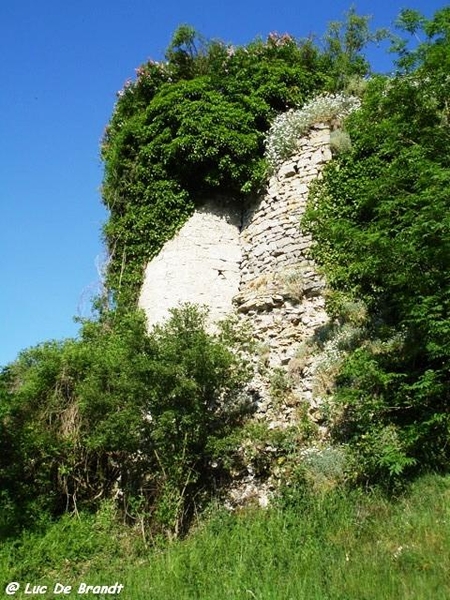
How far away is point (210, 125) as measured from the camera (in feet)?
43.6

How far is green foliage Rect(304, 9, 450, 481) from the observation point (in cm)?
711

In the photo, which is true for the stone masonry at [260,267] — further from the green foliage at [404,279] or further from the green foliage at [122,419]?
the green foliage at [122,419]

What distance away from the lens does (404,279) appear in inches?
295

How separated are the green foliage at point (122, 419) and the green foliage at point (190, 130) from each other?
3525mm

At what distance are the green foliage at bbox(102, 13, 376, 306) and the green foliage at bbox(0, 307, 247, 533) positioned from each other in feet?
11.6

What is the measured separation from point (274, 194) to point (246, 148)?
1216 mm

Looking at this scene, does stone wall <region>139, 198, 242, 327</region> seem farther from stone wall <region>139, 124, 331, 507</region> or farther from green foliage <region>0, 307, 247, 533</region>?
green foliage <region>0, 307, 247, 533</region>

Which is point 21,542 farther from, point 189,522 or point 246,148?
point 246,148

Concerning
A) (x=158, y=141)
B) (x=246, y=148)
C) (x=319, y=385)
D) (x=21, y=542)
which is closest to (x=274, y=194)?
(x=246, y=148)

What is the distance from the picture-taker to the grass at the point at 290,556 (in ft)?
16.1

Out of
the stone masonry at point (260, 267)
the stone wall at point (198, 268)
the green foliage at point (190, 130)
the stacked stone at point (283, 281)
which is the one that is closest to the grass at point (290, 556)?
the stacked stone at point (283, 281)

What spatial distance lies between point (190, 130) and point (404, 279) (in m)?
7.37

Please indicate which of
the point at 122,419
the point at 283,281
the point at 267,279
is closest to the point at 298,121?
the point at 267,279

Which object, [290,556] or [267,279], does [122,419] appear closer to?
[290,556]
